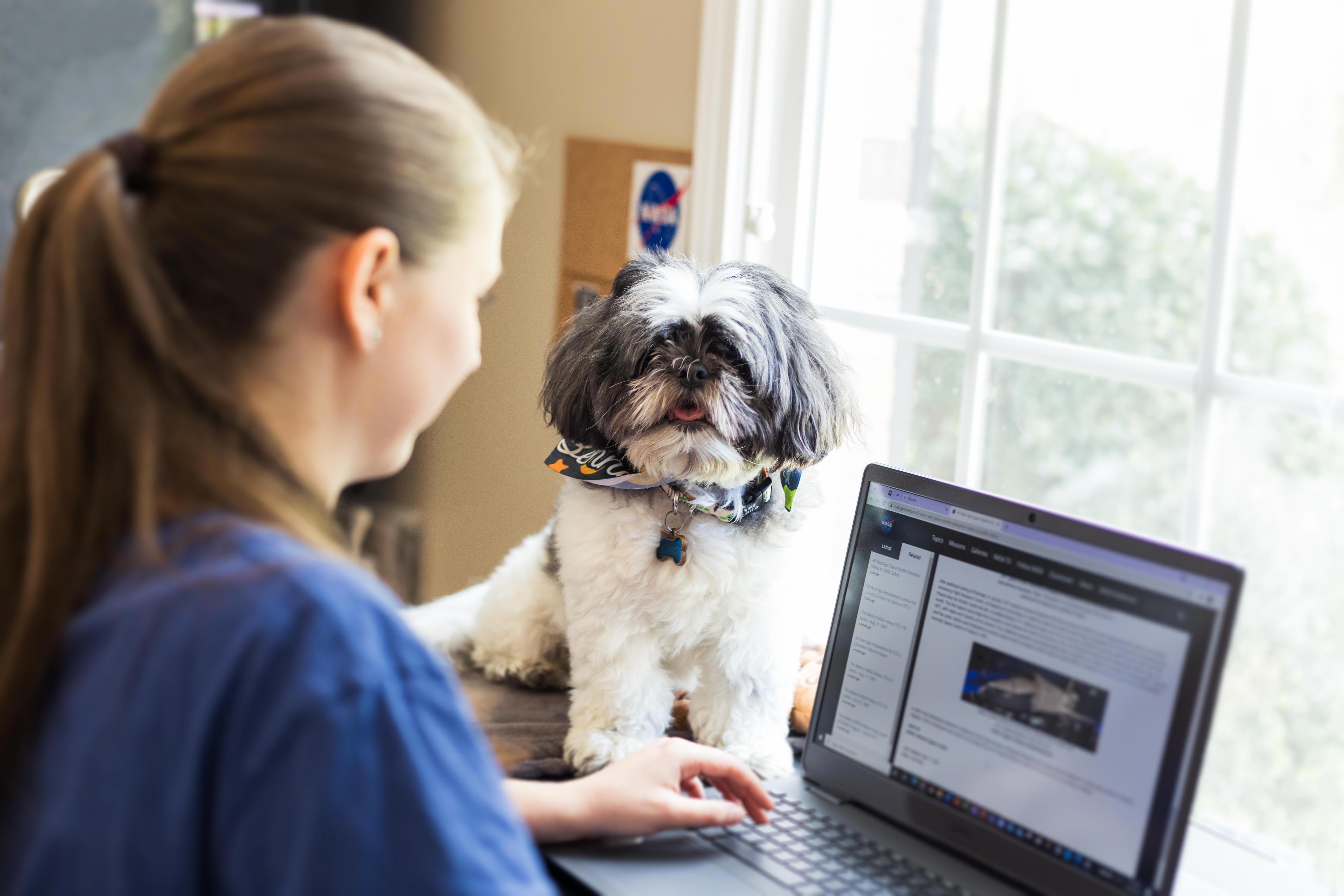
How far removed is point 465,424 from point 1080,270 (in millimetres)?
1308

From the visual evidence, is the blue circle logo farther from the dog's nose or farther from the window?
the dog's nose

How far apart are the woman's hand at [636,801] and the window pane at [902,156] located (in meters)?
0.73

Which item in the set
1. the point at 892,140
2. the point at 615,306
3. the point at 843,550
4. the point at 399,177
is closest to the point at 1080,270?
the point at 892,140

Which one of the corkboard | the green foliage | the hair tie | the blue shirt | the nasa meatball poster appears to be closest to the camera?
the blue shirt

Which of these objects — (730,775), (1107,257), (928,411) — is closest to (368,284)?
(730,775)

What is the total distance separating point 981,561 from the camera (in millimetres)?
959

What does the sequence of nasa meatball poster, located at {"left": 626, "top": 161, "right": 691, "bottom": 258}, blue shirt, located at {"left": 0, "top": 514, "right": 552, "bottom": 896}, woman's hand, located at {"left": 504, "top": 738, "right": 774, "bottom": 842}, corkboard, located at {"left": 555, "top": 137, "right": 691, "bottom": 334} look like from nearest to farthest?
blue shirt, located at {"left": 0, "top": 514, "right": 552, "bottom": 896} < woman's hand, located at {"left": 504, "top": 738, "right": 774, "bottom": 842} < nasa meatball poster, located at {"left": 626, "top": 161, "right": 691, "bottom": 258} < corkboard, located at {"left": 555, "top": 137, "right": 691, "bottom": 334}


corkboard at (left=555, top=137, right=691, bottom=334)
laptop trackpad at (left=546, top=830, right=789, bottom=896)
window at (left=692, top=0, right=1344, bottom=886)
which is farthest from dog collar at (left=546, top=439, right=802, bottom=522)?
corkboard at (left=555, top=137, right=691, bottom=334)

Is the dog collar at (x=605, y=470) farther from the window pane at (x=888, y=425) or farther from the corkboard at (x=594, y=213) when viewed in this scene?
the corkboard at (x=594, y=213)

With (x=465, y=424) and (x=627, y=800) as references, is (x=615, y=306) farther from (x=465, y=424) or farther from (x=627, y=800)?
(x=465, y=424)

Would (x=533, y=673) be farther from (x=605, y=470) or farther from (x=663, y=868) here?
(x=663, y=868)

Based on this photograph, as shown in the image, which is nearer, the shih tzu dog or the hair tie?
the hair tie

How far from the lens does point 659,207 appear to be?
181 centimetres

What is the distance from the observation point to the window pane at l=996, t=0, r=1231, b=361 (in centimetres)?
128
